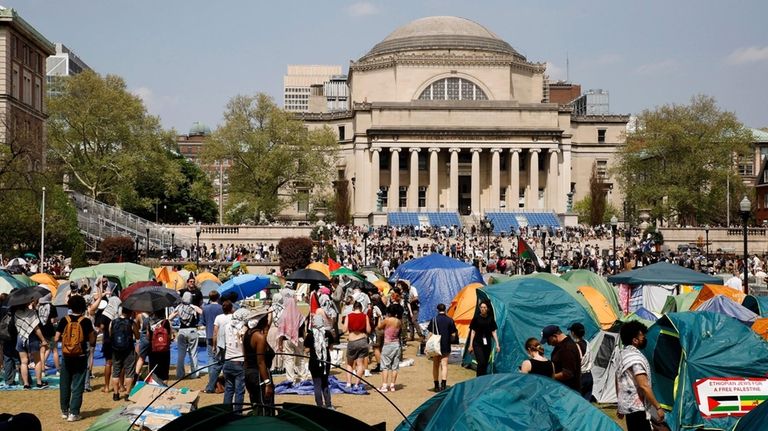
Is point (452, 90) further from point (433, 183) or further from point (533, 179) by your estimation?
point (533, 179)

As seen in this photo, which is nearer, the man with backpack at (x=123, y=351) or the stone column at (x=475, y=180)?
the man with backpack at (x=123, y=351)

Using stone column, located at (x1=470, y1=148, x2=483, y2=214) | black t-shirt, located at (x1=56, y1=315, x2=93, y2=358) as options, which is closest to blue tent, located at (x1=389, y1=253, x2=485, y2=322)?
black t-shirt, located at (x1=56, y1=315, x2=93, y2=358)

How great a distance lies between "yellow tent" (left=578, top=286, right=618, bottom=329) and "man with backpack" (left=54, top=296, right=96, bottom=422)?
11.8m

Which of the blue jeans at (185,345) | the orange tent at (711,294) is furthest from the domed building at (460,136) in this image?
the blue jeans at (185,345)

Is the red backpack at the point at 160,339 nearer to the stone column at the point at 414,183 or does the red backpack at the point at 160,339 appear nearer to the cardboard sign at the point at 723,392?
the cardboard sign at the point at 723,392

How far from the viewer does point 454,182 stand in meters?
88.9

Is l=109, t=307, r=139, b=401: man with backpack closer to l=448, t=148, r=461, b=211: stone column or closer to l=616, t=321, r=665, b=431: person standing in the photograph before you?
l=616, t=321, r=665, b=431: person standing

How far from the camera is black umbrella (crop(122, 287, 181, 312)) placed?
16125mm

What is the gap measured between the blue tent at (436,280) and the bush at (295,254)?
22153 millimetres

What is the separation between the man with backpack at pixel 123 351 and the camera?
615 inches

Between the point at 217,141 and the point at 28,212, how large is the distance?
28.0 meters

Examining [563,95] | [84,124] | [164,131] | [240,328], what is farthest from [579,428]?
[563,95]

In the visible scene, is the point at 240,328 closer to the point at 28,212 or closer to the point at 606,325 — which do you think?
the point at 606,325

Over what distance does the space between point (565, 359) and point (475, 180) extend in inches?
3045
